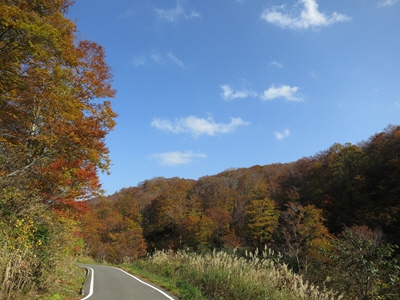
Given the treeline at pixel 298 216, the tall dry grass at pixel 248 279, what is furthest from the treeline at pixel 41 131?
the treeline at pixel 298 216

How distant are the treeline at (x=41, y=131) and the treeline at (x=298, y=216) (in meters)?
8.67

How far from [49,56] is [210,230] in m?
48.3

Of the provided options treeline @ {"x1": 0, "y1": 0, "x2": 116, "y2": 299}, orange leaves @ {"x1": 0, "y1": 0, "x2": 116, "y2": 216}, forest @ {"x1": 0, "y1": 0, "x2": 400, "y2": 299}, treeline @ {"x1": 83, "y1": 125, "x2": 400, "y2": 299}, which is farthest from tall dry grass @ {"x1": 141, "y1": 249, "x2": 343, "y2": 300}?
orange leaves @ {"x1": 0, "y1": 0, "x2": 116, "y2": 216}

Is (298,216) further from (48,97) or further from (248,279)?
(48,97)

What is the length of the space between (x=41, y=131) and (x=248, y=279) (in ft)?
31.5

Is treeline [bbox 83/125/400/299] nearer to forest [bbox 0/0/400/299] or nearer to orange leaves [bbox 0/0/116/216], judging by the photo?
forest [bbox 0/0/400/299]

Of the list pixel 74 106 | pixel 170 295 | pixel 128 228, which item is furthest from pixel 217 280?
pixel 128 228

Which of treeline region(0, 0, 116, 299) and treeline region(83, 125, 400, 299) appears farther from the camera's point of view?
treeline region(83, 125, 400, 299)

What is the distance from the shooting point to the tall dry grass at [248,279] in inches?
289

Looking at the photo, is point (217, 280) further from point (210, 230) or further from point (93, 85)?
point (210, 230)

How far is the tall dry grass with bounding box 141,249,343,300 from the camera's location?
735cm

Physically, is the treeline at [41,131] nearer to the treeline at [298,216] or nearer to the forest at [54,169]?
the forest at [54,169]

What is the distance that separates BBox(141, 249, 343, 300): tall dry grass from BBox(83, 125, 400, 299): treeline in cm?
167

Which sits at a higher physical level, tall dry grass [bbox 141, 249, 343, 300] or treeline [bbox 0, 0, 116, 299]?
treeline [bbox 0, 0, 116, 299]
